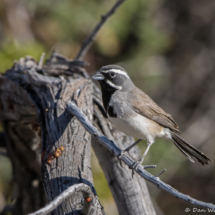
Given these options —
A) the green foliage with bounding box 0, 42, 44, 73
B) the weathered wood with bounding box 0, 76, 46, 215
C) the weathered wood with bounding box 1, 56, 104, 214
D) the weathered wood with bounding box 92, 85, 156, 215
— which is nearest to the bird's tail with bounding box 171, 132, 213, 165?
the weathered wood with bounding box 92, 85, 156, 215

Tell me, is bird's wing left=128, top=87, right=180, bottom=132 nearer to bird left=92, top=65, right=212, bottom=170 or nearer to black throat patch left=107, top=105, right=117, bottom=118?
bird left=92, top=65, right=212, bottom=170

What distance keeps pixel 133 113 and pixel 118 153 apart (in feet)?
2.98

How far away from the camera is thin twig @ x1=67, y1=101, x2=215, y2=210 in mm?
2703

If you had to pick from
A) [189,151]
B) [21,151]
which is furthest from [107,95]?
[21,151]

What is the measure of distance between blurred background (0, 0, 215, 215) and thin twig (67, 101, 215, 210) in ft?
6.54

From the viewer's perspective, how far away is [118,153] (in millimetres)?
3586

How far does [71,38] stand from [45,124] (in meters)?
4.08

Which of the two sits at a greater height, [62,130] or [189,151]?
[189,151]

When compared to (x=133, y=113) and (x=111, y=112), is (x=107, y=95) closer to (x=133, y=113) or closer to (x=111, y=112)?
(x=111, y=112)

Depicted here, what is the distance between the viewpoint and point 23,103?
4965 mm

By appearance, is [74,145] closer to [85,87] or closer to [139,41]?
[85,87]

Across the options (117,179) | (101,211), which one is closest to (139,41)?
(117,179)

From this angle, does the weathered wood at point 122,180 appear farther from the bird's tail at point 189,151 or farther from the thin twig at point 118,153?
the thin twig at point 118,153

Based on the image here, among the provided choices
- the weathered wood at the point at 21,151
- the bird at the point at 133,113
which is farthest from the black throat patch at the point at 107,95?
the weathered wood at the point at 21,151
